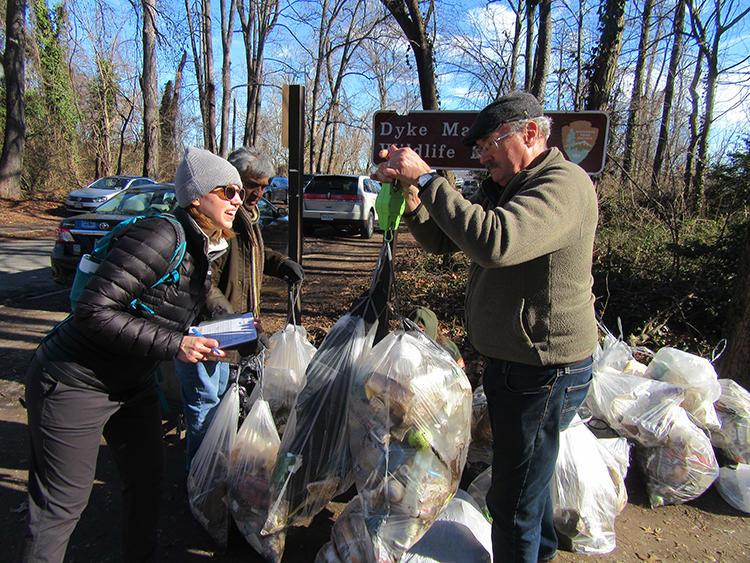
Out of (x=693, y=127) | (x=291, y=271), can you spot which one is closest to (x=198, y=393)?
(x=291, y=271)

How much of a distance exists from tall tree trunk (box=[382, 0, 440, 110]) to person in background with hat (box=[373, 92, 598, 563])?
4607mm

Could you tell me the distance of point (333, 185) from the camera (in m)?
11.9

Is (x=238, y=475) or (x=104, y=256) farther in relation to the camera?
(x=238, y=475)

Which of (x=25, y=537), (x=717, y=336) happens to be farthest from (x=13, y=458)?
(x=717, y=336)

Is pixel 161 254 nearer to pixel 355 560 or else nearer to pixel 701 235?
pixel 355 560

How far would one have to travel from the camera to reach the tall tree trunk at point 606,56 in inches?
186

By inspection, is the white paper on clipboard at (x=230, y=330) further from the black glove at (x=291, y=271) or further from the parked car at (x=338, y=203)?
the parked car at (x=338, y=203)

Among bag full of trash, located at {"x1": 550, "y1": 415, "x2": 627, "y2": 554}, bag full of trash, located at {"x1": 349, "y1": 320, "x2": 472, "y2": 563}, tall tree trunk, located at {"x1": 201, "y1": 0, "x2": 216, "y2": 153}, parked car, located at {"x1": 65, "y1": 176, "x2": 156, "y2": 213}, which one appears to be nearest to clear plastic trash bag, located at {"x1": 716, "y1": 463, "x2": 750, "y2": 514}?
bag full of trash, located at {"x1": 550, "y1": 415, "x2": 627, "y2": 554}

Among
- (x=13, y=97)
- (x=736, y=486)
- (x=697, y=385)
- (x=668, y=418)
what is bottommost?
(x=736, y=486)

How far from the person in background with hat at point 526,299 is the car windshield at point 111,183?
1716 cm

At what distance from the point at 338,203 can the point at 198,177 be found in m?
10.2

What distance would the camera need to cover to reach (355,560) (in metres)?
1.80

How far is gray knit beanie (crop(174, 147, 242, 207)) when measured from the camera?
164 centimetres

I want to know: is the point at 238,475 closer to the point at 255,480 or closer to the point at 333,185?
the point at 255,480
